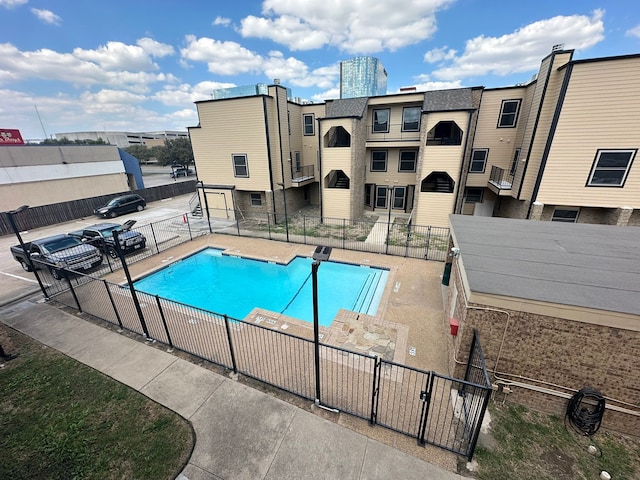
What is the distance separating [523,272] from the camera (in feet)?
17.5

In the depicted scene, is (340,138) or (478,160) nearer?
(478,160)

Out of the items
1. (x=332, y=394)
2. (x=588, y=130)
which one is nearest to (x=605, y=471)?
(x=332, y=394)

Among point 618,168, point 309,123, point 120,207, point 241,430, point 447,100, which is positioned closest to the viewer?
point 241,430

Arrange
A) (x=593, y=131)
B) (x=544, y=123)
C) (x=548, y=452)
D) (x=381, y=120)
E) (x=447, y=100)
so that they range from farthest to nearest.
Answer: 1. (x=381, y=120)
2. (x=447, y=100)
3. (x=544, y=123)
4. (x=593, y=131)
5. (x=548, y=452)

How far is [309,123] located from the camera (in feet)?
67.8

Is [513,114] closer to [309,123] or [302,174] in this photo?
[309,123]

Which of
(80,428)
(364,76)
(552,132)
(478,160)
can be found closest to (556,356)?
(80,428)

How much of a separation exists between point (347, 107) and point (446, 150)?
7.24 metres

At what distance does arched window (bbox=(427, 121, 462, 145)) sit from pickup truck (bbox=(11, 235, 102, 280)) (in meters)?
20.6

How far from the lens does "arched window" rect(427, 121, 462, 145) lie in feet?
58.1

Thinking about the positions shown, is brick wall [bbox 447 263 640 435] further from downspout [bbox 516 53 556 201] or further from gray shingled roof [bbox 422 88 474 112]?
gray shingled roof [bbox 422 88 474 112]

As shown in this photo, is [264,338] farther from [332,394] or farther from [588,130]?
[588,130]

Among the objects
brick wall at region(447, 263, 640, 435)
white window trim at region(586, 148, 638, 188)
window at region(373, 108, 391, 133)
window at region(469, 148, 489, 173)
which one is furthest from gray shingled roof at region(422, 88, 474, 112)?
brick wall at region(447, 263, 640, 435)

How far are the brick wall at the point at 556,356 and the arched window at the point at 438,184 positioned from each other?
1381 cm
